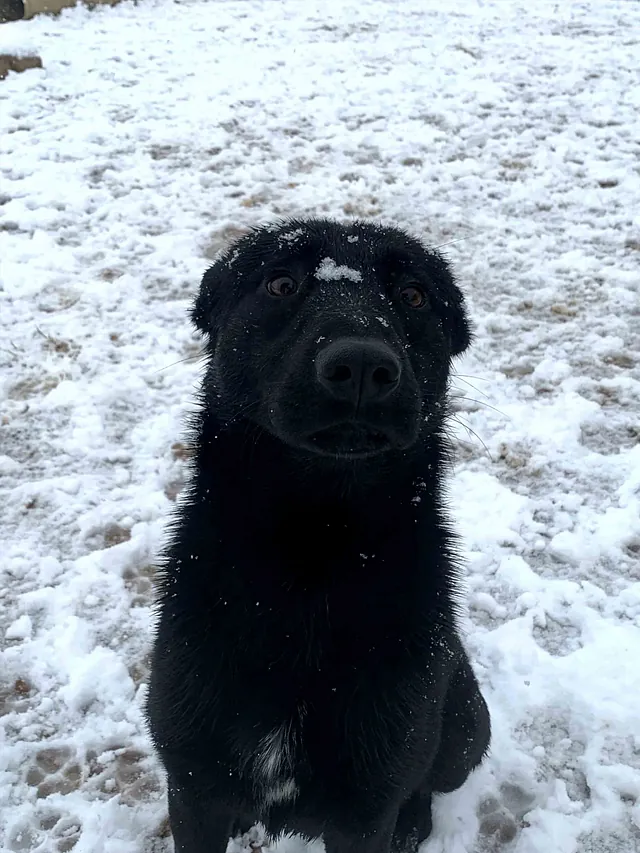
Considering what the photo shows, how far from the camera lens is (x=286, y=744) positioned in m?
1.66

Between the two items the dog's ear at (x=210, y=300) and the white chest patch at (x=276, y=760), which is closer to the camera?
the white chest patch at (x=276, y=760)

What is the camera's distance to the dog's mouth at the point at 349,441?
1556 mm

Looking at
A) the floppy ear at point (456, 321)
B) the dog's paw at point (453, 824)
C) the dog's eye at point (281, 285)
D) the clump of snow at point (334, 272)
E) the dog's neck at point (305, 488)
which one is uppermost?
the clump of snow at point (334, 272)

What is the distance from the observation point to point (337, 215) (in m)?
5.17

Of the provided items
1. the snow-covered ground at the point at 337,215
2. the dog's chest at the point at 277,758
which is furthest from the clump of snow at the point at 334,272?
the snow-covered ground at the point at 337,215

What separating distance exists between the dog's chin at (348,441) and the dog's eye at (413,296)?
19.8 inches

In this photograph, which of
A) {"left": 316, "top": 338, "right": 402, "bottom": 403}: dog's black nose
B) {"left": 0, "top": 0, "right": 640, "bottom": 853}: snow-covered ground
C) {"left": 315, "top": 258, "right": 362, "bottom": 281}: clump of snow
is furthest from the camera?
{"left": 0, "top": 0, "right": 640, "bottom": 853}: snow-covered ground

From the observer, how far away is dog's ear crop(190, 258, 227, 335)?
6.82 feet

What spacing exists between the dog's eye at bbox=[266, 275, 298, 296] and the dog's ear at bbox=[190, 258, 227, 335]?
24cm

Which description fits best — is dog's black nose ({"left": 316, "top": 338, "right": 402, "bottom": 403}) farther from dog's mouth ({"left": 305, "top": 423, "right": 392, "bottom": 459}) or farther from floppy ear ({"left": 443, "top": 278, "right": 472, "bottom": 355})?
floppy ear ({"left": 443, "top": 278, "right": 472, "bottom": 355})

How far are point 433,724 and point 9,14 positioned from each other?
8.99 meters

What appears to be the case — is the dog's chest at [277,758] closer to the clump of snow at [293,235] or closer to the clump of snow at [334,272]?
the clump of snow at [334,272]

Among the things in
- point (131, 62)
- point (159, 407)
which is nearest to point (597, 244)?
point (159, 407)

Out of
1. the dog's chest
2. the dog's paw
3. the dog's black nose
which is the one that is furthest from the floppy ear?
the dog's paw
